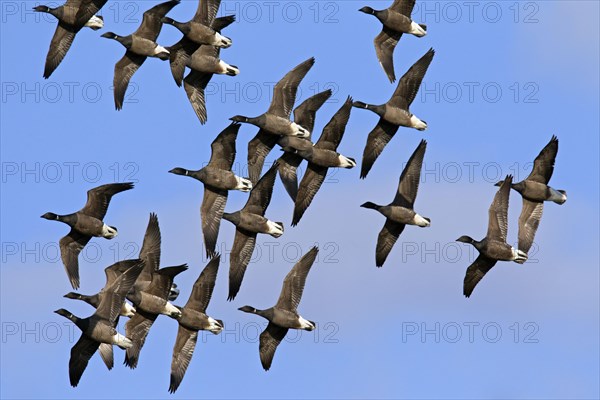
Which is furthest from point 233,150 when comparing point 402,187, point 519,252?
point 519,252

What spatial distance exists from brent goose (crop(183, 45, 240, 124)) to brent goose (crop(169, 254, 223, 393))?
4.94 m

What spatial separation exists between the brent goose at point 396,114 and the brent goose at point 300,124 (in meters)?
1.59

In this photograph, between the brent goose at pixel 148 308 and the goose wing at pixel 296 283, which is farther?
the goose wing at pixel 296 283

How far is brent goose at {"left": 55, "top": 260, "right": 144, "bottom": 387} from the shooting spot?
5009 centimetres

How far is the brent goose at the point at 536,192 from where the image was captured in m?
53.2

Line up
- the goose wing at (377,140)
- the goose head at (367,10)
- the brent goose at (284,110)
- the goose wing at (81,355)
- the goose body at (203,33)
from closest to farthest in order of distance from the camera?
the goose wing at (81,355) < the brent goose at (284,110) < the goose body at (203,33) < the goose head at (367,10) < the goose wing at (377,140)

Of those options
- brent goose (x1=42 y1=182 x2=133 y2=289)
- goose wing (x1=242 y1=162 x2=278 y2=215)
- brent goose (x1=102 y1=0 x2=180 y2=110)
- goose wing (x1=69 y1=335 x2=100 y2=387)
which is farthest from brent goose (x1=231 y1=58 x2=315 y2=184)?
goose wing (x1=69 y1=335 x2=100 y2=387)

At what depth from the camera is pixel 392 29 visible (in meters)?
54.7

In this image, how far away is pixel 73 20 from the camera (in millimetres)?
55750

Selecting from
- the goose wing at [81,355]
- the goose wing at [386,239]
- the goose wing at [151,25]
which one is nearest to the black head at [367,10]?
the goose wing at [151,25]

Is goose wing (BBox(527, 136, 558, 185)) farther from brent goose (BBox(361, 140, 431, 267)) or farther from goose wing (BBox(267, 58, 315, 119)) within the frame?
goose wing (BBox(267, 58, 315, 119))

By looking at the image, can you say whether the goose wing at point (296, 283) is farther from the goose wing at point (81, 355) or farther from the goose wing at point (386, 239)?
the goose wing at point (81, 355)

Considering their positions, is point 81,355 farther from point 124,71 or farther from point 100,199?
point 124,71

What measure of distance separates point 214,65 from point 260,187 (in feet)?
13.1
